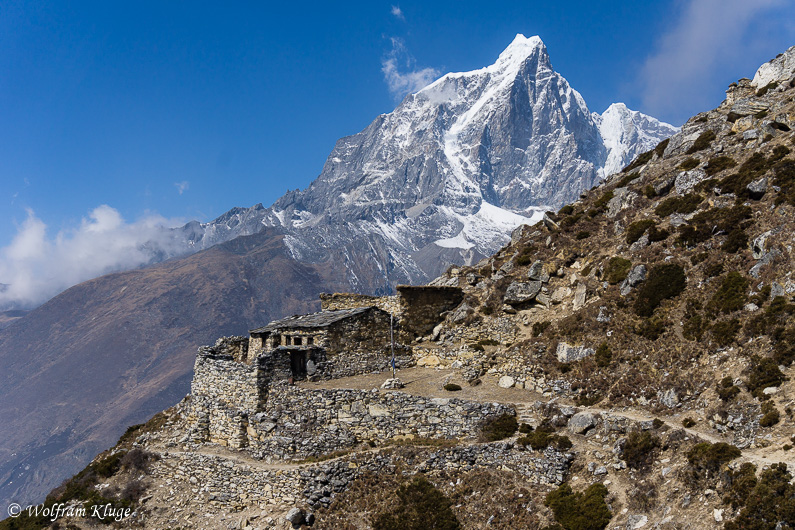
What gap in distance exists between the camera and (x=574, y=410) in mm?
27656

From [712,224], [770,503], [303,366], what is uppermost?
[712,224]

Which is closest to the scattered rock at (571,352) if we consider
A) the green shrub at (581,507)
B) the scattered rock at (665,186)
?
the green shrub at (581,507)

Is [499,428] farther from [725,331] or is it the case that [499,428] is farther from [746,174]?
[746,174]

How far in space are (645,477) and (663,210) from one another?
75.6 feet

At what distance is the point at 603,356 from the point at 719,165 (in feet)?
64.6

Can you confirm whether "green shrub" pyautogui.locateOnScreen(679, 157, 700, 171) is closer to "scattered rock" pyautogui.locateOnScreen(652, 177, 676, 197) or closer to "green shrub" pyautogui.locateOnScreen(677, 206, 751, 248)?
"scattered rock" pyautogui.locateOnScreen(652, 177, 676, 197)

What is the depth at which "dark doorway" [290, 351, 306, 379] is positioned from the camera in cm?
3459

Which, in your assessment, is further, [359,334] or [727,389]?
[359,334]

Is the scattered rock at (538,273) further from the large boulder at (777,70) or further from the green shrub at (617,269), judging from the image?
the large boulder at (777,70)

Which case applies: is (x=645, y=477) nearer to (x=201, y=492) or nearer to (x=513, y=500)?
(x=513, y=500)

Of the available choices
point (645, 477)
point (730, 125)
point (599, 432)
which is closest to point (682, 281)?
point (599, 432)

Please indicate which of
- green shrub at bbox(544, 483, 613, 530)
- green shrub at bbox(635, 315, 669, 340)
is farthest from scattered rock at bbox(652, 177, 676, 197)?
green shrub at bbox(544, 483, 613, 530)

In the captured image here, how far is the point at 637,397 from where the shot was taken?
89.5 feet

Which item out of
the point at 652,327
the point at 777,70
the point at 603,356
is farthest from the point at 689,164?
the point at 603,356
